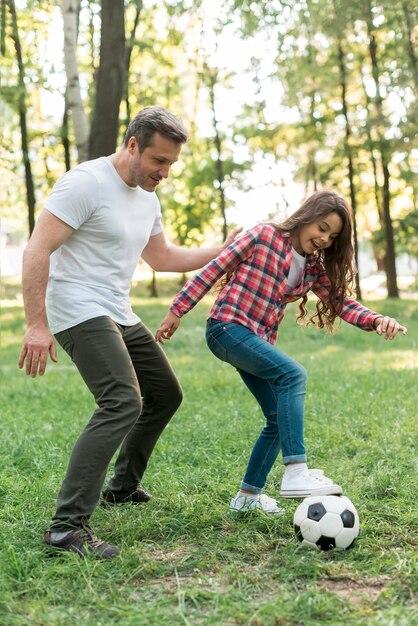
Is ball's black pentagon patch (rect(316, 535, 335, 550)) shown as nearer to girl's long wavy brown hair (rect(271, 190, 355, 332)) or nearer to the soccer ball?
the soccer ball

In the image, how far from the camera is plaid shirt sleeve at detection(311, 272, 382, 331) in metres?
4.79

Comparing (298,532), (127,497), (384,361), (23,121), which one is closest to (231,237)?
(127,497)

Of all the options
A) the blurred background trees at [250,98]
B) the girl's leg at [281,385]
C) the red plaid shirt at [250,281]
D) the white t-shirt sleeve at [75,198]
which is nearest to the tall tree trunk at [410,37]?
the blurred background trees at [250,98]

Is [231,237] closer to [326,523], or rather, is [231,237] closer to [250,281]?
[250,281]

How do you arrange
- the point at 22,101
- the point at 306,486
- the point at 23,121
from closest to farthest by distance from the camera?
the point at 306,486
the point at 22,101
the point at 23,121

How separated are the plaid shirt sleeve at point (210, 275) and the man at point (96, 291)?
327 mm

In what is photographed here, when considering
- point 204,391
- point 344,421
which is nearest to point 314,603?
point 344,421

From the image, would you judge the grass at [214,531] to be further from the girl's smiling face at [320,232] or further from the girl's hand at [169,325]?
the girl's smiling face at [320,232]

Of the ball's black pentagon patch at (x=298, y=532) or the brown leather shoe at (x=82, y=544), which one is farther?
the ball's black pentagon patch at (x=298, y=532)

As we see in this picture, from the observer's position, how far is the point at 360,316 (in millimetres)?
4812

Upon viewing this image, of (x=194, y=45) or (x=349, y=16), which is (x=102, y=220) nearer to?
(x=349, y=16)

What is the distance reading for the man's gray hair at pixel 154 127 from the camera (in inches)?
171

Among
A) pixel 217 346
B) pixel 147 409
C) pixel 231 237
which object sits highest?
pixel 231 237

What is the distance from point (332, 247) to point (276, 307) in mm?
510
